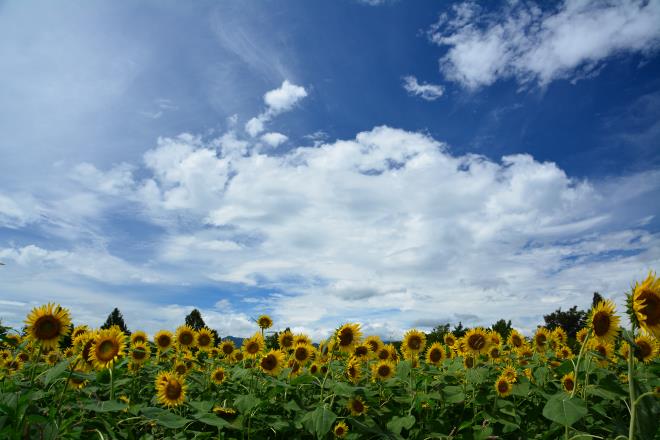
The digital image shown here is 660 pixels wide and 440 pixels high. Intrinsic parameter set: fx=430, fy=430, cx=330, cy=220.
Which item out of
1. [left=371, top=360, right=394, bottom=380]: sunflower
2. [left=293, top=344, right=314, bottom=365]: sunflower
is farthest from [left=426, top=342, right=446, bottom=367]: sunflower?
[left=293, top=344, right=314, bottom=365]: sunflower

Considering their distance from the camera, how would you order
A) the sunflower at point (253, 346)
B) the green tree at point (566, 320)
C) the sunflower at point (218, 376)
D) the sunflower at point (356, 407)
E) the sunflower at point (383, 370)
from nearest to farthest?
the sunflower at point (356, 407) < the sunflower at point (383, 370) < the sunflower at point (218, 376) < the sunflower at point (253, 346) < the green tree at point (566, 320)

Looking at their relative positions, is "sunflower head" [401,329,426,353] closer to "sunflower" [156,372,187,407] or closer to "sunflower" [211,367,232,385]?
"sunflower" [211,367,232,385]

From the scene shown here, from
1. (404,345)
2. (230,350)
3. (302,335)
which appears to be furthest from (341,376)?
(230,350)

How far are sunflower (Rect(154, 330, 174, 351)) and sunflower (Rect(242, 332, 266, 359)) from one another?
5.50 ft

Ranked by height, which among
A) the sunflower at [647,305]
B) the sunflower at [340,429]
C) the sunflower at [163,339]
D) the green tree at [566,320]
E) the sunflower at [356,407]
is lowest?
the sunflower at [340,429]

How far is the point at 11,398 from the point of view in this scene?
141 inches

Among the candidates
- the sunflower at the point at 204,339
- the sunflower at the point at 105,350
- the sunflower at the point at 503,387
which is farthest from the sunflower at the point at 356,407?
the sunflower at the point at 204,339

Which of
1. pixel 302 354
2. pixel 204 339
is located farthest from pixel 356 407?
pixel 204 339

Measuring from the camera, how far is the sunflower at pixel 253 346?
8.27 meters

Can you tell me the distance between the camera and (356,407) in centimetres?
543

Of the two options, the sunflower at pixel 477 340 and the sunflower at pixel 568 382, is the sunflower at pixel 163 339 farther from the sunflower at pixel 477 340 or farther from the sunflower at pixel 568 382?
the sunflower at pixel 568 382

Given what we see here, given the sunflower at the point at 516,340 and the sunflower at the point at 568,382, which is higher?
the sunflower at the point at 516,340

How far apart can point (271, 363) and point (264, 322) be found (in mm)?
1797

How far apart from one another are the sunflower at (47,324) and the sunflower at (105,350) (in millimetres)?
560
